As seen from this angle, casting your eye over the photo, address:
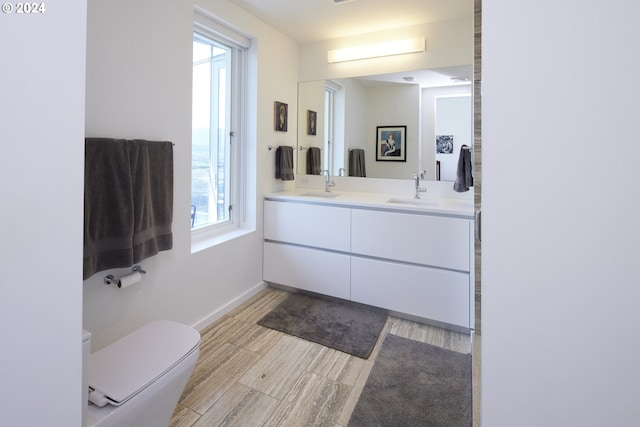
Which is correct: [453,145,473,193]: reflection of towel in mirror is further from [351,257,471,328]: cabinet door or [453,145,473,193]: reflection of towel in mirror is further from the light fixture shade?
the light fixture shade

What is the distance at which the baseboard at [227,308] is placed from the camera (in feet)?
7.59

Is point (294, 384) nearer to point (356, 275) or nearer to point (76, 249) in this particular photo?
point (356, 275)

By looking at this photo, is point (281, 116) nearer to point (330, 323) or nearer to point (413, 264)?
point (413, 264)

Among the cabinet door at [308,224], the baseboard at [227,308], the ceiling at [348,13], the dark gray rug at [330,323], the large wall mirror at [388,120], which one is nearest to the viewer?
the dark gray rug at [330,323]

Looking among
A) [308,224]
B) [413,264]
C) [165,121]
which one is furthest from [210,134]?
[413,264]

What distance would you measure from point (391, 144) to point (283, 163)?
102 centimetres

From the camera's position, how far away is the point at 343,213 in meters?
2.64

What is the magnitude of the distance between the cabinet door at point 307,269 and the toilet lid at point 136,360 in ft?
4.55

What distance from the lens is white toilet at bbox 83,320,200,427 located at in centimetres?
110

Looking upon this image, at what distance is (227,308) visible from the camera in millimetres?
2561

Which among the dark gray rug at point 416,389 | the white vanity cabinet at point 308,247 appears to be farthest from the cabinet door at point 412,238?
the dark gray rug at point 416,389

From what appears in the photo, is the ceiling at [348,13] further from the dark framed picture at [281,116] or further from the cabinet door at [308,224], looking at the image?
the cabinet door at [308,224]

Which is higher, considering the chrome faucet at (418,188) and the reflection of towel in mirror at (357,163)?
the reflection of towel in mirror at (357,163)

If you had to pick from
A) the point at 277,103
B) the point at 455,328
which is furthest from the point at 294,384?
the point at 277,103
